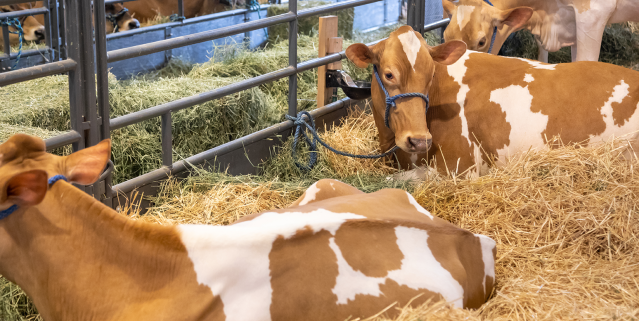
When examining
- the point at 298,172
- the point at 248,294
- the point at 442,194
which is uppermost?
the point at 248,294

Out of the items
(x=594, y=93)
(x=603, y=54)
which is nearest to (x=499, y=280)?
(x=594, y=93)

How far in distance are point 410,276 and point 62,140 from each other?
176cm

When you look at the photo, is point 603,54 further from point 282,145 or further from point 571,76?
point 282,145

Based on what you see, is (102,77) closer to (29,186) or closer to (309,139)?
(29,186)

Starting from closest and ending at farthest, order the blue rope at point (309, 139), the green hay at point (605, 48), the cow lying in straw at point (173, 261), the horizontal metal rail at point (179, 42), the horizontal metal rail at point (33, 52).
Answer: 1. the cow lying in straw at point (173, 261)
2. the horizontal metal rail at point (179, 42)
3. the blue rope at point (309, 139)
4. the horizontal metal rail at point (33, 52)
5. the green hay at point (605, 48)

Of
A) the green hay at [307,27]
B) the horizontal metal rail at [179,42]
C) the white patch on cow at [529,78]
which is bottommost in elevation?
the green hay at [307,27]

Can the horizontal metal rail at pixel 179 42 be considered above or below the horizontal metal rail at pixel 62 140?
above

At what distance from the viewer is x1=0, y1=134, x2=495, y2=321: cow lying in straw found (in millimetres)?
1732

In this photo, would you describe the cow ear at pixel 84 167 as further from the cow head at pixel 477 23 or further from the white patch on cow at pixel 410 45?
the cow head at pixel 477 23

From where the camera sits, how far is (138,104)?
432 centimetres

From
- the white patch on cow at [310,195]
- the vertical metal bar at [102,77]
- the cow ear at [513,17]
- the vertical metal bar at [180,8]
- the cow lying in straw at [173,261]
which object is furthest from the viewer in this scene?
the vertical metal bar at [180,8]

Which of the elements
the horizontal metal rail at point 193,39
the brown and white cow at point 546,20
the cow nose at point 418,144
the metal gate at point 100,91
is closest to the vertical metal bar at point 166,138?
the metal gate at point 100,91

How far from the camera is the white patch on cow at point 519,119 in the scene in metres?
3.58

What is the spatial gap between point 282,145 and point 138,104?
106 centimetres
